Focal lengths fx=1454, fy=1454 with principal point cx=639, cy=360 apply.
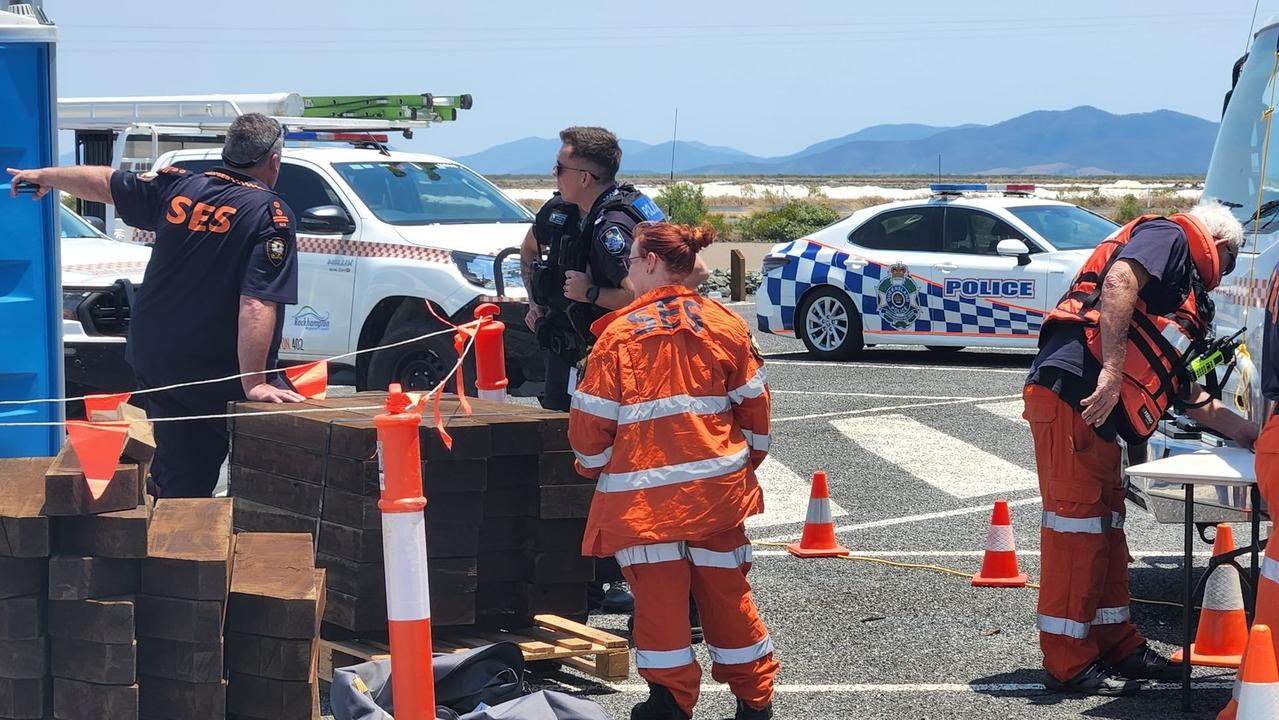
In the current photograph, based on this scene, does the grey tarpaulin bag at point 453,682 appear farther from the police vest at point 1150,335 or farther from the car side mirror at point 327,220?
the car side mirror at point 327,220

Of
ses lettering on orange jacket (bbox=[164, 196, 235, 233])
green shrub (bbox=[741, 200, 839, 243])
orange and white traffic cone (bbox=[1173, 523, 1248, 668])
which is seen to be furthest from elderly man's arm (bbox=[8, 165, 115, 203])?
green shrub (bbox=[741, 200, 839, 243])

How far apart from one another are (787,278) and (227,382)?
9.78 metres

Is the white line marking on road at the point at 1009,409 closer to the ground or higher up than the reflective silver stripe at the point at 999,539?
closer to the ground

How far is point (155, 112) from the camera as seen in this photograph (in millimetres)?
13125

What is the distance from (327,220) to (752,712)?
240 inches

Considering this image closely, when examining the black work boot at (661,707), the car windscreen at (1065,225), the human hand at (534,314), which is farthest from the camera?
the car windscreen at (1065,225)

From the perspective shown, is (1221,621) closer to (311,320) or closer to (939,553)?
(939,553)

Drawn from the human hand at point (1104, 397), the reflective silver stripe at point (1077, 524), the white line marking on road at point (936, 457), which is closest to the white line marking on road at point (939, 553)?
the white line marking on road at point (936, 457)

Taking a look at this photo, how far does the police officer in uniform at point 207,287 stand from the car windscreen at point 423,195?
468 cm

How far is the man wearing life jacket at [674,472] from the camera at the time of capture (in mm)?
4648

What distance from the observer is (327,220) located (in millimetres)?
9992

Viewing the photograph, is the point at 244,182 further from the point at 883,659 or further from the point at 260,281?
the point at 883,659

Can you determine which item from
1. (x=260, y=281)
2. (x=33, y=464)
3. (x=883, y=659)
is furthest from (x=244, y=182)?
(x=883, y=659)

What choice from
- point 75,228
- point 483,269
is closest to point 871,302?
point 483,269
